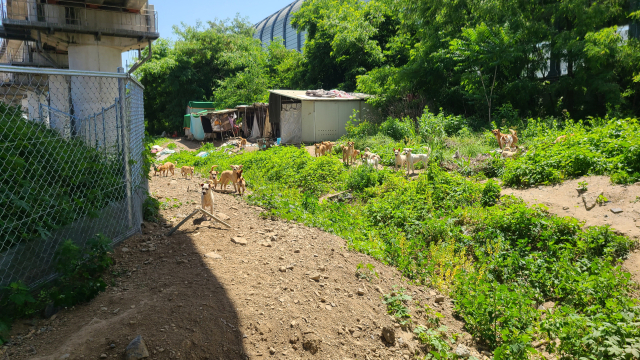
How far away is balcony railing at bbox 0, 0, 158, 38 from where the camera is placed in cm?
1278

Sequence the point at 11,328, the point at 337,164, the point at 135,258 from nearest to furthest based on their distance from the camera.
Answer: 1. the point at 11,328
2. the point at 135,258
3. the point at 337,164

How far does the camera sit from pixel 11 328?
2773 mm

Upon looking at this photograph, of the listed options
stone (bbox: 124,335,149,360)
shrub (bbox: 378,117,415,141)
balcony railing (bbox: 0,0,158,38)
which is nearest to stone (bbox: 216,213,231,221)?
stone (bbox: 124,335,149,360)

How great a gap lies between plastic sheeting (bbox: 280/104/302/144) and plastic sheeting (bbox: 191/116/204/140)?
22.9 ft

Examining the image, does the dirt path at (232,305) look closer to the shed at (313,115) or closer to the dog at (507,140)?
the dog at (507,140)

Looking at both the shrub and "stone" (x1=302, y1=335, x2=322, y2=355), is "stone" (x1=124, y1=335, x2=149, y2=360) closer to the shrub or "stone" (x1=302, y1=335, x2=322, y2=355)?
"stone" (x1=302, y1=335, x2=322, y2=355)

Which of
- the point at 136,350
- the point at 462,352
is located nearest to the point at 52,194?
the point at 136,350

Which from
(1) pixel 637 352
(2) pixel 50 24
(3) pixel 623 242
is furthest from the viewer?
(2) pixel 50 24

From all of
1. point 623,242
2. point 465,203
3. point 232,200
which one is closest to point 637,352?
point 623,242

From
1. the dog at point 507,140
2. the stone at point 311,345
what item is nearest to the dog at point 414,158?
the dog at point 507,140

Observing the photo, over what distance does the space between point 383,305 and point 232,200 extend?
12.2 ft

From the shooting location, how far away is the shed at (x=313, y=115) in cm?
1859

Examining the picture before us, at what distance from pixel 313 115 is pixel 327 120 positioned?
2.37 ft

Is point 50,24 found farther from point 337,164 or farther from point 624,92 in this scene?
point 624,92
